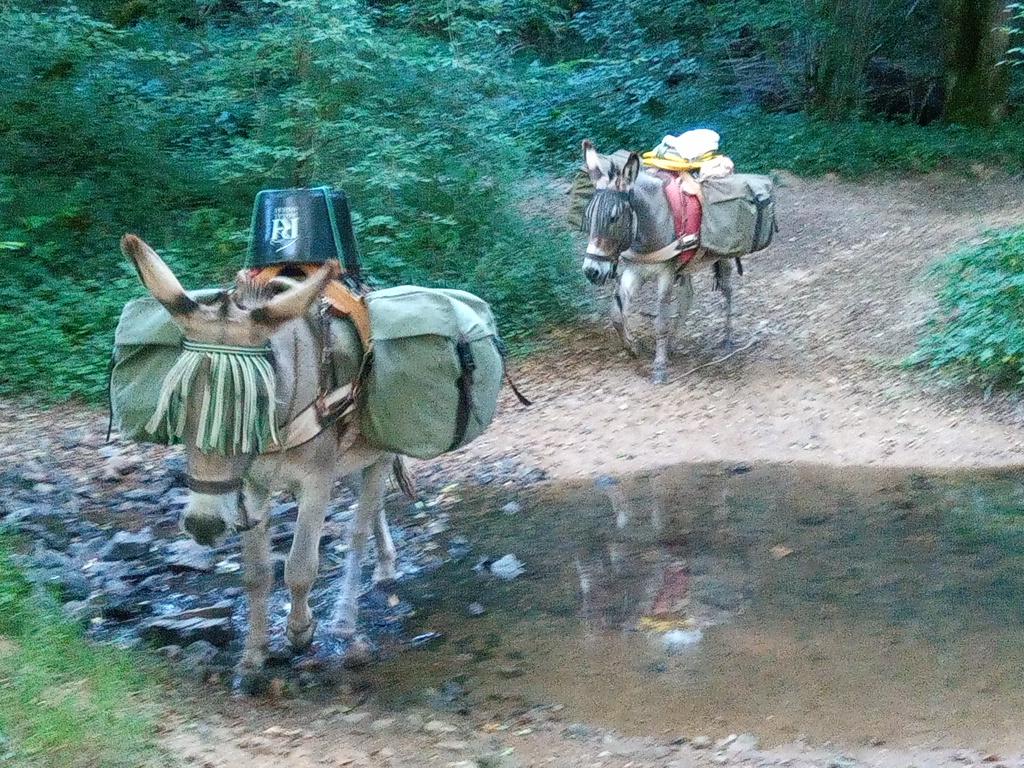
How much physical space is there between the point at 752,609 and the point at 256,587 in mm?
2522

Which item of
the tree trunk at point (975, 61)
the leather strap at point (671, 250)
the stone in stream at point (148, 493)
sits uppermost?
the tree trunk at point (975, 61)

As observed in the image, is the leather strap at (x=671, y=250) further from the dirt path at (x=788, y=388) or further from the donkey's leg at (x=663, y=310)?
the dirt path at (x=788, y=388)

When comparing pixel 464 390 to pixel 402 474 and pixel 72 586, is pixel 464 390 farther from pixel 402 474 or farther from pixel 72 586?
pixel 72 586

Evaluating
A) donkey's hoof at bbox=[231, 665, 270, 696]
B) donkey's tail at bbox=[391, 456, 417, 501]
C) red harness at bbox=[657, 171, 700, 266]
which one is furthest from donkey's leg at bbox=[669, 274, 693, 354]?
donkey's hoof at bbox=[231, 665, 270, 696]

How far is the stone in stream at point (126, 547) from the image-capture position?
695 cm

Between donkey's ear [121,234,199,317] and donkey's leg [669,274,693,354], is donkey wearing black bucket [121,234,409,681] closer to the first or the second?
donkey's ear [121,234,199,317]

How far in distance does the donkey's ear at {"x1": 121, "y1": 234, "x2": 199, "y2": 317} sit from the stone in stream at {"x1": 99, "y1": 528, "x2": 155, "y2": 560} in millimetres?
3000

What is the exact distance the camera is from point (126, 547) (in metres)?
7.02

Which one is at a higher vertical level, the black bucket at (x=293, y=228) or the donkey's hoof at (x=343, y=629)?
the black bucket at (x=293, y=228)

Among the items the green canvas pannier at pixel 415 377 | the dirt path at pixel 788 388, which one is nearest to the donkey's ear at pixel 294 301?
the green canvas pannier at pixel 415 377

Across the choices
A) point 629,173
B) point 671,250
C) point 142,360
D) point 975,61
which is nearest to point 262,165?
point 629,173

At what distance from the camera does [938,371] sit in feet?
31.8

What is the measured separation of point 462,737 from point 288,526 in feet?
10.4

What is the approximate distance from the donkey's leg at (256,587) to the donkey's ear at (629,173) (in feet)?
18.5
